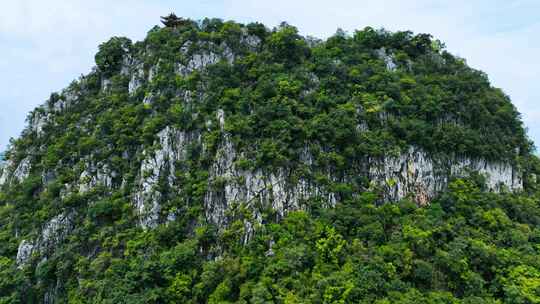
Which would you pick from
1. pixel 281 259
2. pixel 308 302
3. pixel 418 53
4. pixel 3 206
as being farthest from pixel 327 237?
pixel 3 206

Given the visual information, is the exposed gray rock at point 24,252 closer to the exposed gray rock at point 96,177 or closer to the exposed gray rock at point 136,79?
the exposed gray rock at point 96,177

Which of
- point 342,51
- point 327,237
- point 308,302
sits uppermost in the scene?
point 342,51

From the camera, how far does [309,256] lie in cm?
2212

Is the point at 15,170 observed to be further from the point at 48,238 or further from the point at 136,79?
the point at 136,79

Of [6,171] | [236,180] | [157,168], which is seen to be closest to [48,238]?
[157,168]

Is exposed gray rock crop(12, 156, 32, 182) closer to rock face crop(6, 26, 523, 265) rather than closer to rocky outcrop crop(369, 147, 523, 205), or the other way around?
rock face crop(6, 26, 523, 265)

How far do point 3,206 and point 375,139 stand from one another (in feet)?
104

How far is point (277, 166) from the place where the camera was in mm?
26484

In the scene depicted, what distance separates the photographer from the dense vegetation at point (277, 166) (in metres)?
21.7

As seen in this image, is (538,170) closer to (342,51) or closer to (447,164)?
(447,164)

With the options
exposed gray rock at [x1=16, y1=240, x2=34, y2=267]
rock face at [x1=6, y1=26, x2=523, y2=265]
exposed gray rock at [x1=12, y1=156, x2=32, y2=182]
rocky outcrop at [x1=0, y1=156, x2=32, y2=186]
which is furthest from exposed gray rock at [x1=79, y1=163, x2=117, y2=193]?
rocky outcrop at [x1=0, y1=156, x2=32, y2=186]

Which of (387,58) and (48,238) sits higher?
(387,58)

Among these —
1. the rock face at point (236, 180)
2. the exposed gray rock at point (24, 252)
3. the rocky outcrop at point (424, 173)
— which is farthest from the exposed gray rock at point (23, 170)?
the rocky outcrop at point (424, 173)

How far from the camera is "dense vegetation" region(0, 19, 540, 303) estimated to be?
21.7 meters
